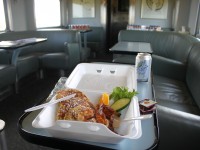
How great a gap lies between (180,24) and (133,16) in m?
1.39

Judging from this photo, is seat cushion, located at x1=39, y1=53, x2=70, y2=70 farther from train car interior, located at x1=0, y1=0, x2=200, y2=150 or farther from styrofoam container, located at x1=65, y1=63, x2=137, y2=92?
styrofoam container, located at x1=65, y1=63, x2=137, y2=92

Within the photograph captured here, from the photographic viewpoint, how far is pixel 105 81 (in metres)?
1.05

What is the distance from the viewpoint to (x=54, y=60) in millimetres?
3678

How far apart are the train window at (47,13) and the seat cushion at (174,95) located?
3.90 metres

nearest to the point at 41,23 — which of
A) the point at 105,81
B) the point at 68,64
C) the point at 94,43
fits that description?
the point at 94,43

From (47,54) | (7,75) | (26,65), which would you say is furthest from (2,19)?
(7,75)

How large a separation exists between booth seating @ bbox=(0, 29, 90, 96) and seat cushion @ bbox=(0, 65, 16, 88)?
15mm

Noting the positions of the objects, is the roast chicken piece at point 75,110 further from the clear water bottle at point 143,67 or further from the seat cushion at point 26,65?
the seat cushion at point 26,65

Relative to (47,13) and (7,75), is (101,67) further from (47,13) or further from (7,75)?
(47,13)

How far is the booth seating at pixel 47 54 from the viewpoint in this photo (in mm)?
3225

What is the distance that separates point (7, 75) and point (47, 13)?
11.1ft

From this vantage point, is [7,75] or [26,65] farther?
[26,65]

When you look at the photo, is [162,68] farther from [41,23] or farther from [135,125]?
[41,23]

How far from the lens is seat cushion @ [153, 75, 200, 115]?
1.68 metres
